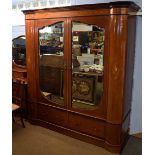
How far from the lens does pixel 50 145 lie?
285cm

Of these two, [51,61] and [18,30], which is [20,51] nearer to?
[18,30]

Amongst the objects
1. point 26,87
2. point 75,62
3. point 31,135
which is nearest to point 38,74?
point 26,87

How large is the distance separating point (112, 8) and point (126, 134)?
173 cm

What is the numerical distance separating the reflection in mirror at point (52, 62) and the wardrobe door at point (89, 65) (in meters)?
0.21

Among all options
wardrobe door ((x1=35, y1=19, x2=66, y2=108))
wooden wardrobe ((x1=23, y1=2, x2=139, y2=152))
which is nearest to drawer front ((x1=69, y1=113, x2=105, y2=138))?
wooden wardrobe ((x1=23, y1=2, x2=139, y2=152))

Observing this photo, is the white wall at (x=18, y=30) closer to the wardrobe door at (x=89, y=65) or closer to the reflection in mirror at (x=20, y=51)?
the reflection in mirror at (x=20, y=51)

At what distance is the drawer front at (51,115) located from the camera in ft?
10.1

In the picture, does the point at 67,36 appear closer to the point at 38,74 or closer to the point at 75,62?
the point at 75,62

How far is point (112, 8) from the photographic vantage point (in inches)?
92.8

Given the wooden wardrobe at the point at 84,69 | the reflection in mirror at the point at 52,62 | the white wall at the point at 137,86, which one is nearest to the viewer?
the wooden wardrobe at the point at 84,69

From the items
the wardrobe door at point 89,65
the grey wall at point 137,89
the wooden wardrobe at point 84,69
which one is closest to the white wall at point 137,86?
the grey wall at point 137,89

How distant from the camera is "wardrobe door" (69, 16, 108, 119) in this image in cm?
258
